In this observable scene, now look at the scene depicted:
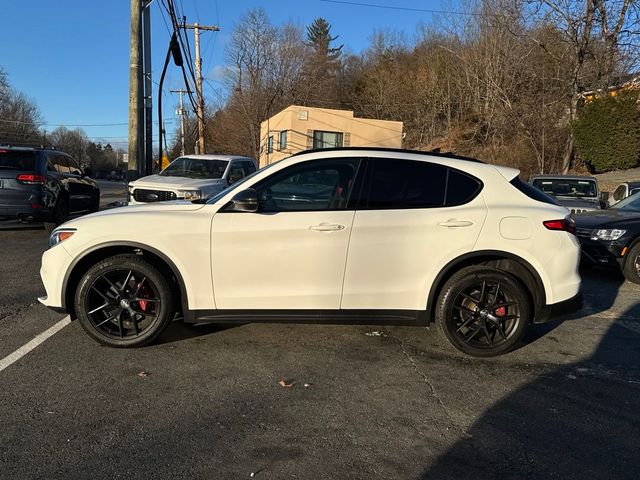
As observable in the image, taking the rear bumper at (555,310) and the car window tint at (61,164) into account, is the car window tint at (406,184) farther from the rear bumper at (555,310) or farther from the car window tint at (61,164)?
the car window tint at (61,164)

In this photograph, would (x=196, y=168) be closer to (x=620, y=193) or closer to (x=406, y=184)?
(x=406, y=184)

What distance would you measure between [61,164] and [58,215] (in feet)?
4.33

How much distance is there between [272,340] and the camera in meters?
4.87

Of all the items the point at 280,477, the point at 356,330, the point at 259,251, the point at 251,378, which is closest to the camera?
the point at 280,477

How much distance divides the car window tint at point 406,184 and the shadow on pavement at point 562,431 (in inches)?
67.6

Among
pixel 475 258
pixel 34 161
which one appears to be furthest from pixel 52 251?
pixel 34 161

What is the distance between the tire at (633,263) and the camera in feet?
25.2

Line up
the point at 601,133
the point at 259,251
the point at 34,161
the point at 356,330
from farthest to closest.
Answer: the point at 601,133, the point at 34,161, the point at 356,330, the point at 259,251

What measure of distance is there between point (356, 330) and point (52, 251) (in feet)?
9.50

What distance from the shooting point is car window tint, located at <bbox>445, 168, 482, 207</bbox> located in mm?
4465

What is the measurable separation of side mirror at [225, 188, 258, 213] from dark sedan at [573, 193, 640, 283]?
5.61 m

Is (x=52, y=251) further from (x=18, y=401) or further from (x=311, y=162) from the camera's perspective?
(x=311, y=162)

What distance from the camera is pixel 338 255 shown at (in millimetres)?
4316

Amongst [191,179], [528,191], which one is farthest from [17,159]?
[528,191]
